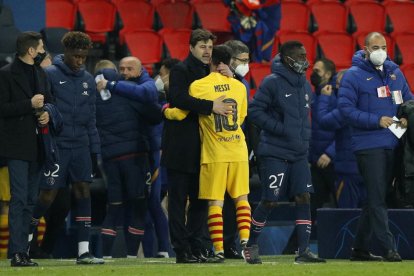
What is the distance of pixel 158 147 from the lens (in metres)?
12.1

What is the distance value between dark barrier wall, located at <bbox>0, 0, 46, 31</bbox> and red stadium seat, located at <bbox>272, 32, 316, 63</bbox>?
3.30 m

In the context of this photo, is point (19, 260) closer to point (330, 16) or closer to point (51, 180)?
point (51, 180)

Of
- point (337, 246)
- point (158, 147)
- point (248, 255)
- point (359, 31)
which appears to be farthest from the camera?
point (359, 31)

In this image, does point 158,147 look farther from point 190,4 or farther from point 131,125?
point 190,4

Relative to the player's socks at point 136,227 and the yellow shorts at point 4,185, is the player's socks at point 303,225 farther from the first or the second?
the yellow shorts at point 4,185

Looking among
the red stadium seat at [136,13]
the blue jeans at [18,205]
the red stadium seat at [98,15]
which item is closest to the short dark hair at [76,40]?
the blue jeans at [18,205]

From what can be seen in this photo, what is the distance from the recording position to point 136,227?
1174 centimetres

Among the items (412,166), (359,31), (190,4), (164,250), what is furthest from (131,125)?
(359,31)

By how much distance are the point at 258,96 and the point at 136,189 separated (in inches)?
76.2

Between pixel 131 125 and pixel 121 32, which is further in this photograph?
pixel 121 32

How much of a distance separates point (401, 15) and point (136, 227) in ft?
23.7

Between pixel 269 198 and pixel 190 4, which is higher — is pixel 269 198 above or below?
below

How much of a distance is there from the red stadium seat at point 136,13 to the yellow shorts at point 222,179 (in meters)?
6.04

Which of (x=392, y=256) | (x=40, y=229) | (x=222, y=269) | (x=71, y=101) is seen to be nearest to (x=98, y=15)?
(x=40, y=229)
